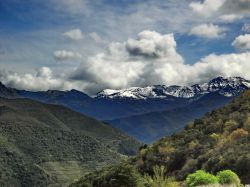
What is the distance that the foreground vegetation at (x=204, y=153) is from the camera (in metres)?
52.6

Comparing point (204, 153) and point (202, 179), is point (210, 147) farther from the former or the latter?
point (202, 179)

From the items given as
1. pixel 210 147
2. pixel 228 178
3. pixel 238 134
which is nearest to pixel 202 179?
pixel 228 178

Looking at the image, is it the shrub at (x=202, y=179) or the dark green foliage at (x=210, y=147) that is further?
the dark green foliage at (x=210, y=147)

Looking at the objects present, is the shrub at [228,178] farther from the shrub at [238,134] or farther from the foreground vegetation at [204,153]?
the shrub at [238,134]

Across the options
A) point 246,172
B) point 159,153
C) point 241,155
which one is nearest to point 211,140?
point 159,153

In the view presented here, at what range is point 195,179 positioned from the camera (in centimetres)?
2245

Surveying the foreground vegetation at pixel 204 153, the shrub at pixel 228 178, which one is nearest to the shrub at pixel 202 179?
the shrub at pixel 228 178

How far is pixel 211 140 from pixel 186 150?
5633 mm

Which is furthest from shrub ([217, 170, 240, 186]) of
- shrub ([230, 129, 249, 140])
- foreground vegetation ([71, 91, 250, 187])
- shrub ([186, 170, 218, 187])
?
shrub ([230, 129, 249, 140])

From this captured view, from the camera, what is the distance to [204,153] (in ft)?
270

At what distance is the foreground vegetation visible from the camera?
5259 cm

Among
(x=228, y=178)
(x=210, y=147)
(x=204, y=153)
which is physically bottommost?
(x=228, y=178)

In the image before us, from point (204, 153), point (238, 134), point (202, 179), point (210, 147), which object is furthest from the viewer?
point (238, 134)

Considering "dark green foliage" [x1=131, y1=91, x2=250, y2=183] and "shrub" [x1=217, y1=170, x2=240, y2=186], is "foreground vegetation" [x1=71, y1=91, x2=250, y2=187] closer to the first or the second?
"dark green foliage" [x1=131, y1=91, x2=250, y2=183]
